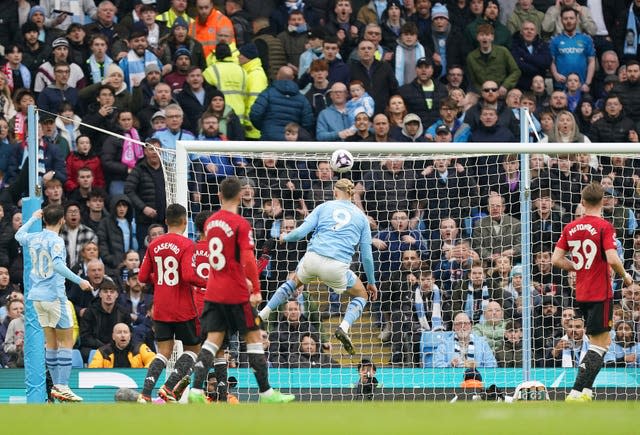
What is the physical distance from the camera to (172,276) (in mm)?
13469

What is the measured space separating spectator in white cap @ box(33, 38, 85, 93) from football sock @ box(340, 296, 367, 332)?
659 cm

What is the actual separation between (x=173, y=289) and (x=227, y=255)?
0.94 meters

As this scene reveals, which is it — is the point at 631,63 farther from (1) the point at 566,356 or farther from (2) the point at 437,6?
(1) the point at 566,356

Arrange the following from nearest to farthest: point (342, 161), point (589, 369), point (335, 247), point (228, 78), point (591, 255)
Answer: point (589, 369) → point (591, 255) → point (335, 247) → point (342, 161) → point (228, 78)

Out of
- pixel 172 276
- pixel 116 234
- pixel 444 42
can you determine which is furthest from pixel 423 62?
Result: pixel 172 276

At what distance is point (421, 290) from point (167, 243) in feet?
14.3

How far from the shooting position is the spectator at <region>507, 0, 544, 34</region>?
22.4 metres

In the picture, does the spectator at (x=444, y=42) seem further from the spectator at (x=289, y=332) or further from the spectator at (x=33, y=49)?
the spectator at (x=289, y=332)

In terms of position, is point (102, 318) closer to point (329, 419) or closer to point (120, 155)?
point (120, 155)

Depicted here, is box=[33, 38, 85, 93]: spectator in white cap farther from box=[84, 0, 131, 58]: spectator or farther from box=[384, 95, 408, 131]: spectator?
box=[384, 95, 408, 131]: spectator

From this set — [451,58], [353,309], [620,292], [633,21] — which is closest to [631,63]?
[633,21]

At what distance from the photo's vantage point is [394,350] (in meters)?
17.0

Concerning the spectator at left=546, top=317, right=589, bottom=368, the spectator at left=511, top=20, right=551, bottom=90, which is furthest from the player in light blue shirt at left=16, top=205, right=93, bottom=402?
the spectator at left=511, top=20, right=551, bottom=90

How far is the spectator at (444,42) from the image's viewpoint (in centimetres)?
2169
